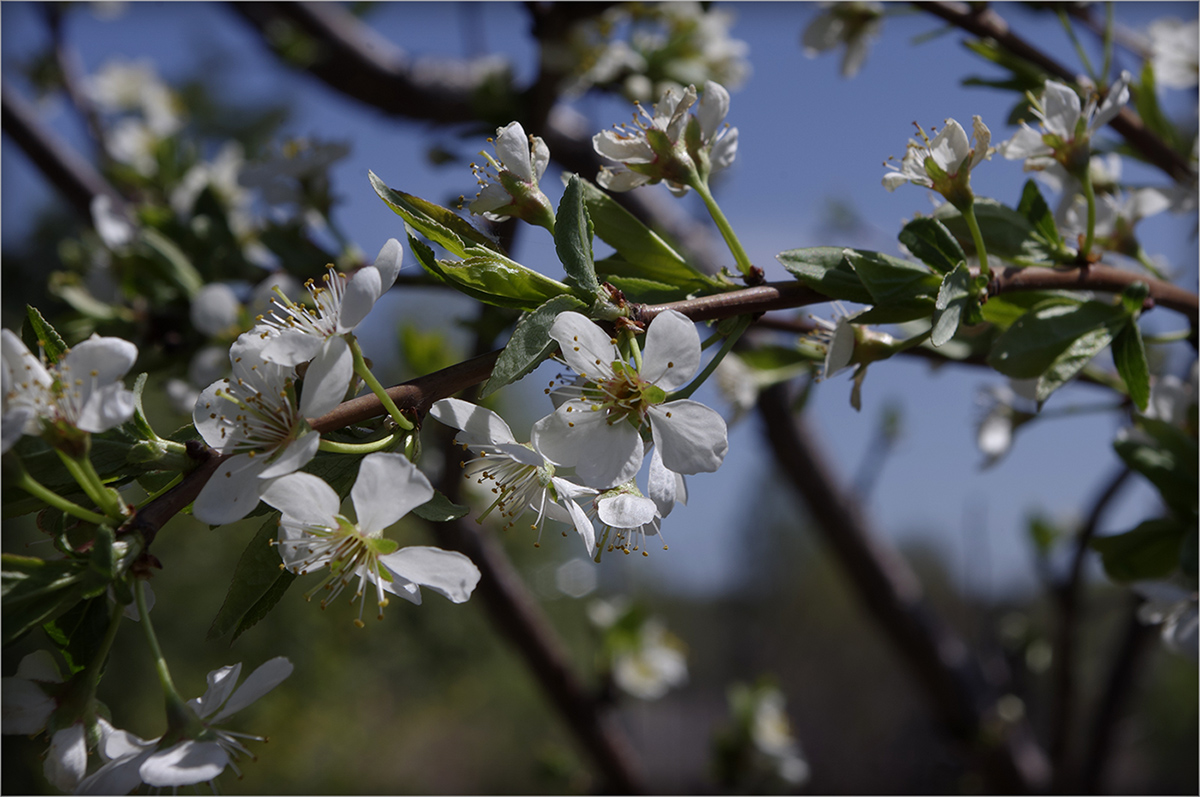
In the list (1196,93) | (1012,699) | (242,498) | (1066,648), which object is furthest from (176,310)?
(1012,699)

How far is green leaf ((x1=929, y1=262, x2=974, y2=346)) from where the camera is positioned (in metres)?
0.44

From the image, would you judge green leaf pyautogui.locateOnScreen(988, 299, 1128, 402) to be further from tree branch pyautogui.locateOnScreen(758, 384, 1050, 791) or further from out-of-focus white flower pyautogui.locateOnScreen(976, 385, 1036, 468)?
tree branch pyautogui.locateOnScreen(758, 384, 1050, 791)

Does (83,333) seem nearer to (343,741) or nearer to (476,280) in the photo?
(476,280)

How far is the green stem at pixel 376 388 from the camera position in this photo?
398mm

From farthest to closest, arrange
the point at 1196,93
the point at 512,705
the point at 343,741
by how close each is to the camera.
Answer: the point at 512,705 → the point at 343,741 → the point at 1196,93

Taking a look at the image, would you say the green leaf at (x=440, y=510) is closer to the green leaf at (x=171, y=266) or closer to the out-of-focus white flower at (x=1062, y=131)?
the out-of-focus white flower at (x=1062, y=131)

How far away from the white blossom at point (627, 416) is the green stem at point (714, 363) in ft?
0.06

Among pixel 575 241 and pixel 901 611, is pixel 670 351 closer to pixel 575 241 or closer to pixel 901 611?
pixel 575 241

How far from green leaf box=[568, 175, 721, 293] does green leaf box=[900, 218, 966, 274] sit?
0.13m

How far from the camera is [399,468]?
1.26 ft

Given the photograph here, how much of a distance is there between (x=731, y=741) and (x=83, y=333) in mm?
1525

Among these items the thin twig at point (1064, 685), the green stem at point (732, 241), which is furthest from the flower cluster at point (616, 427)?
the thin twig at point (1064, 685)

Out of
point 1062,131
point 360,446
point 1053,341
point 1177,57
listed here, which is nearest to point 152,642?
point 360,446

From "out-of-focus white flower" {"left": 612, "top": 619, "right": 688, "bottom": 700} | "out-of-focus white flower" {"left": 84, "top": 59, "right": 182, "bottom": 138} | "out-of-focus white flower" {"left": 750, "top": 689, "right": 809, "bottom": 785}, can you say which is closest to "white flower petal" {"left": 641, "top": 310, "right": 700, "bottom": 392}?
"out-of-focus white flower" {"left": 612, "top": 619, "right": 688, "bottom": 700}
